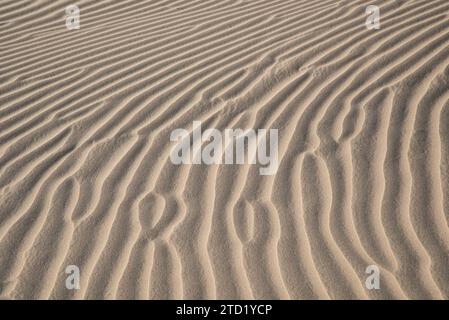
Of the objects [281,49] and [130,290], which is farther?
[281,49]

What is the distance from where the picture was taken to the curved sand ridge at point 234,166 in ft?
8.67

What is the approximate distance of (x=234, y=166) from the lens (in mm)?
3311

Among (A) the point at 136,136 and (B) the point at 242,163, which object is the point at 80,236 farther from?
(B) the point at 242,163

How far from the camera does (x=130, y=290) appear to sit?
2.58m

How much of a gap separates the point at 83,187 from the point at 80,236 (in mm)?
431

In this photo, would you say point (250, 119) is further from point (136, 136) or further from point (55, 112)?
point (55, 112)

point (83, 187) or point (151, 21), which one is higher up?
point (151, 21)

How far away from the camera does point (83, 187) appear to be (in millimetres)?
3188

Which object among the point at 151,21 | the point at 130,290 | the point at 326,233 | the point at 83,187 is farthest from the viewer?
the point at 151,21

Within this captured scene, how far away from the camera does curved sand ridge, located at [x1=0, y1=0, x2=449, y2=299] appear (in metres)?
2.64

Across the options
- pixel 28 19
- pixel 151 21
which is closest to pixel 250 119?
pixel 151 21

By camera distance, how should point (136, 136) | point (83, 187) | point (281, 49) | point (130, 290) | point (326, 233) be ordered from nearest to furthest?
point (130, 290) → point (326, 233) → point (83, 187) → point (136, 136) → point (281, 49)

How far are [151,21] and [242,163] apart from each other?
2.81 metres

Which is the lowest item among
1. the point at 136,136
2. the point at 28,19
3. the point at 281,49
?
the point at 136,136
